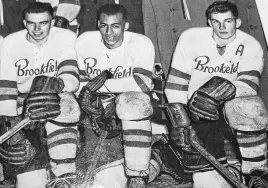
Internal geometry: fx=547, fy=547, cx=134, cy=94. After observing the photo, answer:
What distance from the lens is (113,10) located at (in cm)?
263

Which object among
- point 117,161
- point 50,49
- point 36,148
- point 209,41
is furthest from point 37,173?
point 209,41

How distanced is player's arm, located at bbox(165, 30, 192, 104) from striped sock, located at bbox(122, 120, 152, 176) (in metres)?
0.31

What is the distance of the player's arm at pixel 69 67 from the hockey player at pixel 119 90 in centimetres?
4

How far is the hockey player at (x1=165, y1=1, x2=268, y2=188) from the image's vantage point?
7.91ft

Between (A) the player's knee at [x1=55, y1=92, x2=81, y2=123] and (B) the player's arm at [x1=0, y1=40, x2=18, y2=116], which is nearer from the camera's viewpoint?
(A) the player's knee at [x1=55, y1=92, x2=81, y2=123]

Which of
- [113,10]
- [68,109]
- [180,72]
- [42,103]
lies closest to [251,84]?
[180,72]

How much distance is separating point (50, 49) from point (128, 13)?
473 millimetres

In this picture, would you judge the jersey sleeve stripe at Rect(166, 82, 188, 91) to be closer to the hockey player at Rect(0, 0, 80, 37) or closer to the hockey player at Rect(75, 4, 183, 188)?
the hockey player at Rect(75, 4, 183, 188)

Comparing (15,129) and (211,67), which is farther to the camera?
(211,67)

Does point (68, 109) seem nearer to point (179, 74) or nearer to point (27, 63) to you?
point (27, 63)

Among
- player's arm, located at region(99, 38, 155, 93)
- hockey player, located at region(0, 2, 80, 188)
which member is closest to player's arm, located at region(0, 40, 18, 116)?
hockey player, located at region(0, 2, 80, 188)

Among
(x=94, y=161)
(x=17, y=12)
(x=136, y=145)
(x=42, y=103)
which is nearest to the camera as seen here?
(x=42, y=103)

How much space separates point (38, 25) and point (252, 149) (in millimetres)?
1148

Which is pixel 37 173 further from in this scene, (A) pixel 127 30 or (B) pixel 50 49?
(A) pixel 127 30
